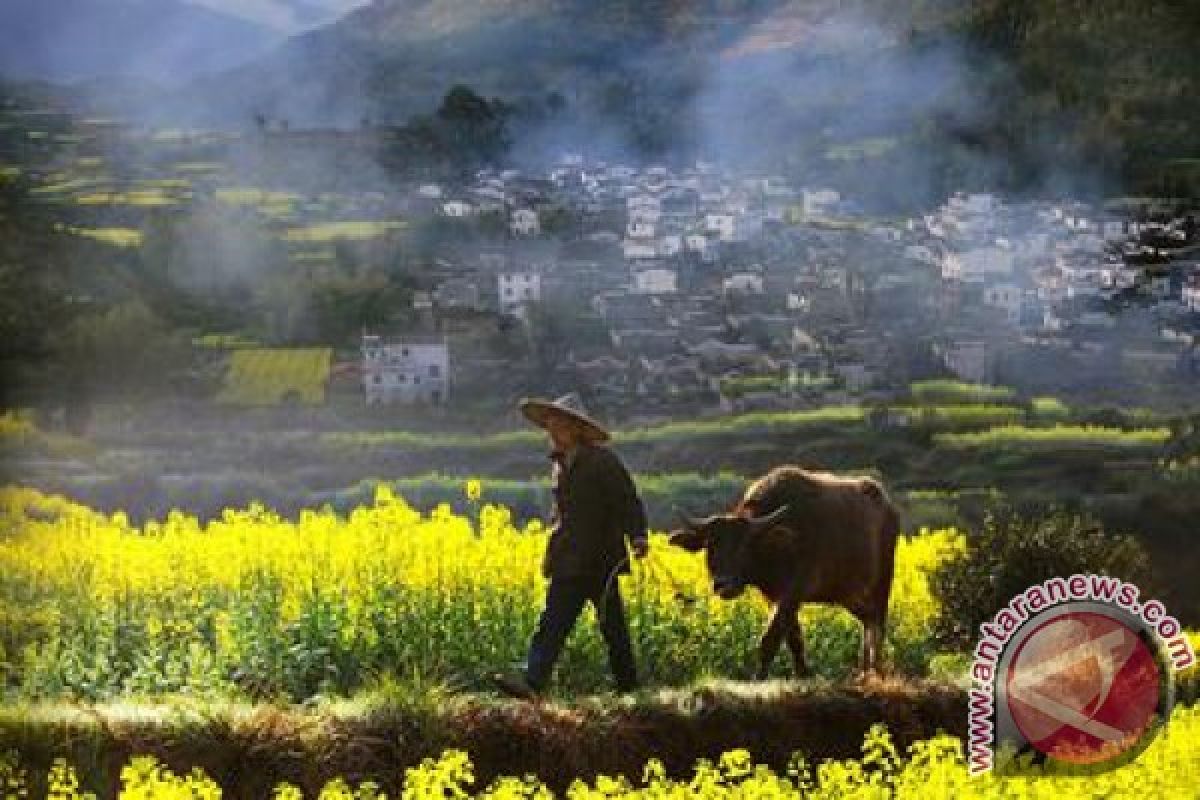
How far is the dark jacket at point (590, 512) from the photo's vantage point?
16.4 ft

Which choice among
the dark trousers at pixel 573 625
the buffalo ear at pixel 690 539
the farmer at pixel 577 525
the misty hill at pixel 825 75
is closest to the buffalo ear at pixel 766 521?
the buffalo ear at pixel 690 539

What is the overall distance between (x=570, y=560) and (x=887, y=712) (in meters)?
0.94

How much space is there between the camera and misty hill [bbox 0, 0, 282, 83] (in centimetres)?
505

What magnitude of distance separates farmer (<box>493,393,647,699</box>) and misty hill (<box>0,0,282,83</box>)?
4.05 feet

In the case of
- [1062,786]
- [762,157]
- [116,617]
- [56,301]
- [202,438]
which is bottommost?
[1062,786]

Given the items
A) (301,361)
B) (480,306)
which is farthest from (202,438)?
(480,306)

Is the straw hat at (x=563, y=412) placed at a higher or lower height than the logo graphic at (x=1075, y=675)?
higher

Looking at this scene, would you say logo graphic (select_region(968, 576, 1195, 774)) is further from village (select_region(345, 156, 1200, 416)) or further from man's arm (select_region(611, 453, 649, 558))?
man's arm (select_region(611, 453, 649, 558))

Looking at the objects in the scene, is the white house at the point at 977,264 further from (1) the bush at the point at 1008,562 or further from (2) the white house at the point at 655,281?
(2) the white house at the point at 655,281

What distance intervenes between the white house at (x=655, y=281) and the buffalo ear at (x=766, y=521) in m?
0.64

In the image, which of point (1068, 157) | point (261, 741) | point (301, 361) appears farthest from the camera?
point (1068, 157)

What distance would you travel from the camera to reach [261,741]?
4.73 m

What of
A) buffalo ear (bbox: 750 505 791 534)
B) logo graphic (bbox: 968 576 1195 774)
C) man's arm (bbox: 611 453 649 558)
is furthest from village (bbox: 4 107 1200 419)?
logo graphic (bbox: 968 576 1195 774)

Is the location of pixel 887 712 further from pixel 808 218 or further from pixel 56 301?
pixel 56 301
